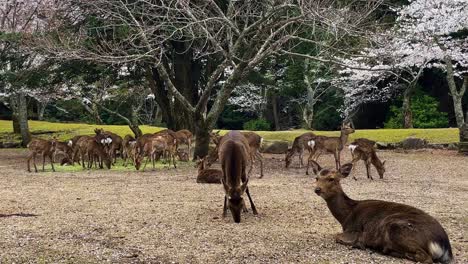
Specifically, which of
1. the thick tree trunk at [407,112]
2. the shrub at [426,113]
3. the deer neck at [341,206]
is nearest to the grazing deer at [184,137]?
the deer neck at [341,206]

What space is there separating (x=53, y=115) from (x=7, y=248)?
32.3 m

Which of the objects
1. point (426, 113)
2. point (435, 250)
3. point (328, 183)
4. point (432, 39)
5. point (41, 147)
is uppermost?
point (432, 39)

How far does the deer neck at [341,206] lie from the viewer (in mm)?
5996

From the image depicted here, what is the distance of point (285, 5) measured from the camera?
11859 mm

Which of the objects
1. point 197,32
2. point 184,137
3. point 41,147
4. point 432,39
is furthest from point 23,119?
point 432,39

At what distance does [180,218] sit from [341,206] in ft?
6.98

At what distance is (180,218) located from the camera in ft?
23.8

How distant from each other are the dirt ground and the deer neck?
0.83 ft

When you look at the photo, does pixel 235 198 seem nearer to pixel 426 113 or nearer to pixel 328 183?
pixel 328 183

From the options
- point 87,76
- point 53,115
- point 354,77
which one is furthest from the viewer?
point 53,115

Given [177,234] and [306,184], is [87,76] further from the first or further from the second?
[177,234]

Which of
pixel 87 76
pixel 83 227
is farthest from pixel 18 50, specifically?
pixel 83 227

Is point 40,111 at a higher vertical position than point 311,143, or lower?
higher

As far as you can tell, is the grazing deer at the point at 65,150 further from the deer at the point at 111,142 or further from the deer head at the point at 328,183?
the deer head at the point at 328,183
